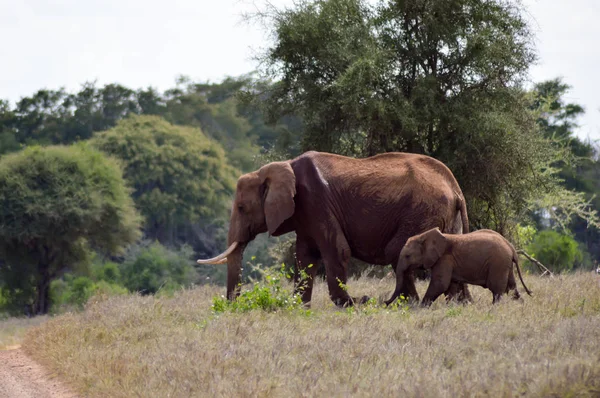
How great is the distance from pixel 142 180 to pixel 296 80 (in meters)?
31.5

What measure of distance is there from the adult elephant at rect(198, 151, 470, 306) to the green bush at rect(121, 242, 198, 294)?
1034 inches

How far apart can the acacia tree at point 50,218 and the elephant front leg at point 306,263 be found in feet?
81.2

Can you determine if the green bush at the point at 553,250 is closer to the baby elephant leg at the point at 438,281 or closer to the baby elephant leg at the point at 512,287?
the baby elephant leg at the point at 512,287

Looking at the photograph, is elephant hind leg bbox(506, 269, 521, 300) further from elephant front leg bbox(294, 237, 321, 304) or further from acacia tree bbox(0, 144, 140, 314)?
acacia tree bbox(0, 144, 140, 314)

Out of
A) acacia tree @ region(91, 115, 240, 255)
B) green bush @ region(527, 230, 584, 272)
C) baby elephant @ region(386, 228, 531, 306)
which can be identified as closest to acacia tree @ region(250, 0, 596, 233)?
baby elephant @ region(386, 228, 531, 306)

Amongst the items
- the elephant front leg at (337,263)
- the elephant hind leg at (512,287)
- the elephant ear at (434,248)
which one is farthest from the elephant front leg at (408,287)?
the elephant hind leg at (512,287)

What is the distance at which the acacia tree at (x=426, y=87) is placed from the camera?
62.0 feet

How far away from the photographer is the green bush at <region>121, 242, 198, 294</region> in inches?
1630

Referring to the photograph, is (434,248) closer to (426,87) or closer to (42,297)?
(426,87)

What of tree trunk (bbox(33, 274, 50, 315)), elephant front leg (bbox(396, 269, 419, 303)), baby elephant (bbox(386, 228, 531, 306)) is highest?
baby elephant (bbox(386, 228, 531, 306))

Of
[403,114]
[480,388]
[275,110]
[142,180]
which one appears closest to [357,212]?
[403,114]

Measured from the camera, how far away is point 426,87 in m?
19.3

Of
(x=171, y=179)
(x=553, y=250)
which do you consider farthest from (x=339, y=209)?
(x=171, y=179)

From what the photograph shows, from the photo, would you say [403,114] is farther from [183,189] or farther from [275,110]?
[183,189]
